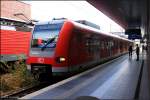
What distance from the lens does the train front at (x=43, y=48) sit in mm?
12719

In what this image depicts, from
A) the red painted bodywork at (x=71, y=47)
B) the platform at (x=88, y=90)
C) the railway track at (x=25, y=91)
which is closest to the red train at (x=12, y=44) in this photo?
the red painted bodywork at (x=71, y=47)

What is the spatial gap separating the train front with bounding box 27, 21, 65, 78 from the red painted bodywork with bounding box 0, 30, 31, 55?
4.20m

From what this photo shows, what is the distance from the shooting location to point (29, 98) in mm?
8367

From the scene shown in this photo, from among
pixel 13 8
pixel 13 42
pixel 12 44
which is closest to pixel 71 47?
pixel 12 44

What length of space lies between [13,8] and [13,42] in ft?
86.1

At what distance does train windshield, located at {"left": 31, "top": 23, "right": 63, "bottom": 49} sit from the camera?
1297 cm

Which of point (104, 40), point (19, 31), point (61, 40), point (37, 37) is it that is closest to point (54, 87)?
point (61, 40)

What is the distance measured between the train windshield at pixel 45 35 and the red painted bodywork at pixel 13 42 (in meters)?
4.15

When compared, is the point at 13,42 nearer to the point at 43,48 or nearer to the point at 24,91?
the point at 43,48

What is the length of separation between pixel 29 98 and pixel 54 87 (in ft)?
6.75

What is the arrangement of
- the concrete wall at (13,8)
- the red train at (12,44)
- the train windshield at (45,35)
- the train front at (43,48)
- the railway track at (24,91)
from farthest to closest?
the concrete wall at (13,8) → the red train at (12,44) → the train windshield at (45,35) → the train front at (43,48) → the railway track at (24,91)

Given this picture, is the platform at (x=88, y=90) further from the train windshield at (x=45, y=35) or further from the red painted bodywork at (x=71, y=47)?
the train windshield at (x=45, y=35)

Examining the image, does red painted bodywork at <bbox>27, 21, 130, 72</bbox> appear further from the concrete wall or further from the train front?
the concrete wall

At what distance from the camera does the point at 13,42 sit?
1853 cm
